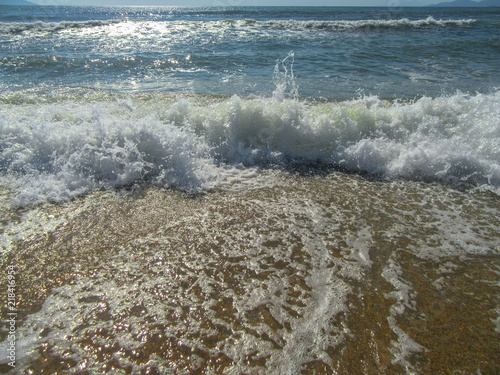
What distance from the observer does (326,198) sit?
3.71 meters

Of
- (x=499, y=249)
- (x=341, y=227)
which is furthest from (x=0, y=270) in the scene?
(x=499, y=249)

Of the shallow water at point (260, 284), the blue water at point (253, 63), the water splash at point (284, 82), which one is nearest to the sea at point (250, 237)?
the shallow water at point (260, 284)

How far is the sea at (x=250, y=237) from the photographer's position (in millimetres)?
1942

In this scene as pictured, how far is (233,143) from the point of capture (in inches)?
199

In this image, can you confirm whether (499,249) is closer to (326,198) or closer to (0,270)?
(326,198)

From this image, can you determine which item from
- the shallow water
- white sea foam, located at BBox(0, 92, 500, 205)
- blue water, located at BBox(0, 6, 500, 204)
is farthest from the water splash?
the shallow water

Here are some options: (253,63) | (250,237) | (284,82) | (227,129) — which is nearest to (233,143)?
(227,129)

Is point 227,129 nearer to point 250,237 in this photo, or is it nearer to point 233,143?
point 233,143

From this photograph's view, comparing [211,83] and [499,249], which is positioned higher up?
→ [211,83]

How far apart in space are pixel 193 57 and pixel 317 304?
39.0ft

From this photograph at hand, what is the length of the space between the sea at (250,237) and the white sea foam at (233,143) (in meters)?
0.03

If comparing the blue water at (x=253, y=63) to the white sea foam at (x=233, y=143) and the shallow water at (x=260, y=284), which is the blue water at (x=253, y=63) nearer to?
the white sea foam at (x=233, y=143)

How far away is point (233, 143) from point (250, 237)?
2.48 meters

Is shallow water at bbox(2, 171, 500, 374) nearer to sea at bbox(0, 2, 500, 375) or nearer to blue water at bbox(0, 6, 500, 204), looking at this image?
sea at bbox(0, 2, 500, 375)
